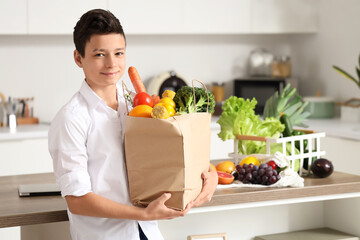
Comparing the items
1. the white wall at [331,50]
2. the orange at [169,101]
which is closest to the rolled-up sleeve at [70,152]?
the orange at [169,101]

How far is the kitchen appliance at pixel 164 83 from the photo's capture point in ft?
14.0

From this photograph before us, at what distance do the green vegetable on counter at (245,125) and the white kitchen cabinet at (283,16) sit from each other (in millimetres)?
2265

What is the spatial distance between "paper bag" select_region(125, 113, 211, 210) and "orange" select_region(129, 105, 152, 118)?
19 millimetres

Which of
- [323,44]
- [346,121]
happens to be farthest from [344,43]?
[346,121]

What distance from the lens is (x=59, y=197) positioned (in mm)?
1870

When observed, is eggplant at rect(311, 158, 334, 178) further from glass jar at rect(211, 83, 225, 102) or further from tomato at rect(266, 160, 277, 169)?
glass jar at rect(211, 83, 225, 102)

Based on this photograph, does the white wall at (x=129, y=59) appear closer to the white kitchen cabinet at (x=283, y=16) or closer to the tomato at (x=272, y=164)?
the white kitchen cabinet at (x=283, y=16)

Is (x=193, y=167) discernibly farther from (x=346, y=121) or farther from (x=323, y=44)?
(x=323, y=44)

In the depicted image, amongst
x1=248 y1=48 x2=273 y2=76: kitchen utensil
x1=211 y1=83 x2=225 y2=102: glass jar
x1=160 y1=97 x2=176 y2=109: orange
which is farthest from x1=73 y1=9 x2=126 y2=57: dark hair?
x1=248 y1=48 x2=273 y2=76: kitchen utensil

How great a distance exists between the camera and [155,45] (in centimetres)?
448

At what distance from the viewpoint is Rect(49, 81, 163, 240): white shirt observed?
145 centimetres

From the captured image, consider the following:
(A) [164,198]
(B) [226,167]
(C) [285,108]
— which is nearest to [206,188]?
(A) [164,198]

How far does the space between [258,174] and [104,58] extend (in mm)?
773

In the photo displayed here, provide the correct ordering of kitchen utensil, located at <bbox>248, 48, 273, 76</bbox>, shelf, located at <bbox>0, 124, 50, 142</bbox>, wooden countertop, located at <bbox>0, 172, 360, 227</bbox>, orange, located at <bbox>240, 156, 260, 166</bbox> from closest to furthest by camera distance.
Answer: wooden countertop, located at <bbox>0, 172, 360, 227</bbox>, orange, located at <bbox>240, 156, 260, 166</bbox>, shelf, located at <bbox>0, 124, 50, 142</bbox>, kitchen utensil, located at <bbox>248, 48, 273, 76</bbox>
